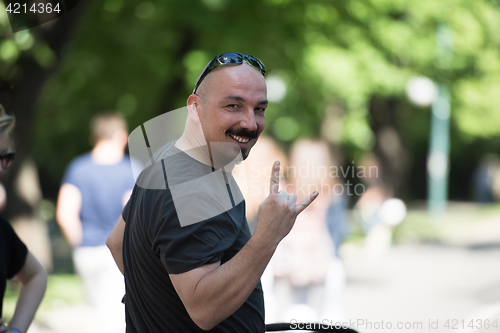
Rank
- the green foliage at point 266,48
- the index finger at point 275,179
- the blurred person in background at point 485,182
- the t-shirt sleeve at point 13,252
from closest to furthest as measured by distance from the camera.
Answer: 1. the index finger at point 275,179
2. the t-shirt sleeve at point 13,252
3. the green foliage at point 266,48
4. the blurred person in background at point 485,182

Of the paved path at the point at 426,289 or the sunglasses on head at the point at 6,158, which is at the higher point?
the sunglasses on head at the point at 6,158

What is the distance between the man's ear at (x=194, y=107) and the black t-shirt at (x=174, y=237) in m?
0.12

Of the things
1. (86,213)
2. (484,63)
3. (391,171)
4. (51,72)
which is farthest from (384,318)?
(391,171)

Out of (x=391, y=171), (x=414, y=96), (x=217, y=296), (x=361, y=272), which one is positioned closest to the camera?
(x=217, y=296)

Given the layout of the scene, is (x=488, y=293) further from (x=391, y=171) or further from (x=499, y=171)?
(x=499, y=171)

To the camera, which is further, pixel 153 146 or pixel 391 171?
pixel 391 171

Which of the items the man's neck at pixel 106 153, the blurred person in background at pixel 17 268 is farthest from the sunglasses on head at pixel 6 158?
the man's neck at pixel 106 153

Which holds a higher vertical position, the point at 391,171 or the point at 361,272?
the point at 391,171

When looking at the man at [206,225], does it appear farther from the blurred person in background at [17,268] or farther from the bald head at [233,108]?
the blurred person in background at [17,268]

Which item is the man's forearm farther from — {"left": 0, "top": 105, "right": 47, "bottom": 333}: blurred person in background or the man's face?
{"left": 0, "top": 105, "right": 47, "bottom": 333}: blurred person in background

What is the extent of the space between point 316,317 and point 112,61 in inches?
268

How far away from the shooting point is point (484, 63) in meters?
17.9

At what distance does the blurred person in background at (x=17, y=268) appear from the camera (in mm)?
2479

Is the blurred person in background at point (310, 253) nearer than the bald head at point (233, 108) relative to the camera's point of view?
No
